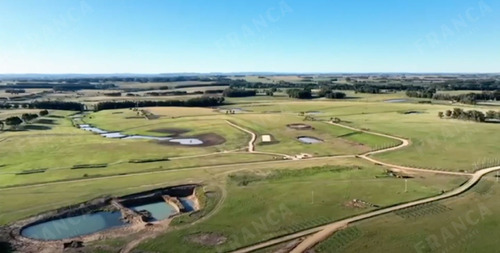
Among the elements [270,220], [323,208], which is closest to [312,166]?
[323,208]

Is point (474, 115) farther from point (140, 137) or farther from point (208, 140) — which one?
point (140, 137)

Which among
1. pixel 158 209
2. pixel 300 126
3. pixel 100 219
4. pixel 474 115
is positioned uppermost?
pixel 474 115

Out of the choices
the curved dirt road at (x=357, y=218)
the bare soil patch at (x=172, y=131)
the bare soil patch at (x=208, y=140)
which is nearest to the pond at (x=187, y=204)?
the curved dirt road at (x=357, y=218)

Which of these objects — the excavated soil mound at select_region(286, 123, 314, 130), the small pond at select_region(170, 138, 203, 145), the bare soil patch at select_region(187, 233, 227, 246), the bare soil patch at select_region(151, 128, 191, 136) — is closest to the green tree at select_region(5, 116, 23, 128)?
the bare soil patch at select_region(151, 128, 191, 136)

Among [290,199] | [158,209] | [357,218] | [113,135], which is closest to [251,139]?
[113,135]

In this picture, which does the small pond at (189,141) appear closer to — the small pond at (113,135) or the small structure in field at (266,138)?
the small structure in field at (266,138)

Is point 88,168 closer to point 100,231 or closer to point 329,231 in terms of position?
point 100,231
